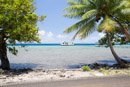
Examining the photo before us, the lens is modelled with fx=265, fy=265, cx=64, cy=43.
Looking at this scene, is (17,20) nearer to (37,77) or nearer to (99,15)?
(37,77)

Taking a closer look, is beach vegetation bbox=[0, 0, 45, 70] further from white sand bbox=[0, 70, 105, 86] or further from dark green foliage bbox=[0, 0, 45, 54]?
white sand bbox=[0, 70, 105, 86]

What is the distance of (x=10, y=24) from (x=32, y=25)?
1.76 m

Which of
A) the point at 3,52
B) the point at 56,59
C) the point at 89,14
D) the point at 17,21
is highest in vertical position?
the point at 89,14

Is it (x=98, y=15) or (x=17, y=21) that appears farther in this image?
(x=98, y=15)

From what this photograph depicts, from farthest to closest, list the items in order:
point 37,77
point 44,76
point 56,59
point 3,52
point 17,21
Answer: point 56,59 < point 3,52 < point 17,21 < point 44,76 < point 37,77

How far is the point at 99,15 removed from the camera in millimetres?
23797

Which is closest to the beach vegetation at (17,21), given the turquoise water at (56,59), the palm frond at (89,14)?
the turquoise water at (56,59)

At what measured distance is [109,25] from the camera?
2164cm

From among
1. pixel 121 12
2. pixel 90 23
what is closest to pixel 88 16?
pixel 90 23

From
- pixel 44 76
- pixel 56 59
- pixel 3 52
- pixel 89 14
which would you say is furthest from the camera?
pixel 56 59

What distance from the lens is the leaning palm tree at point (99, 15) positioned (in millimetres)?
22622

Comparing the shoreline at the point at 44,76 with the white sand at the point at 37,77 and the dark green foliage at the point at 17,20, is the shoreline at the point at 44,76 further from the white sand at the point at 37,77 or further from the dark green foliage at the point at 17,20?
the dark green foliage at the point at 17,20

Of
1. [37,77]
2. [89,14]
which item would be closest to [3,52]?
[37,77]

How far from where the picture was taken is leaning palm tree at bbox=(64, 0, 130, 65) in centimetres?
2262
